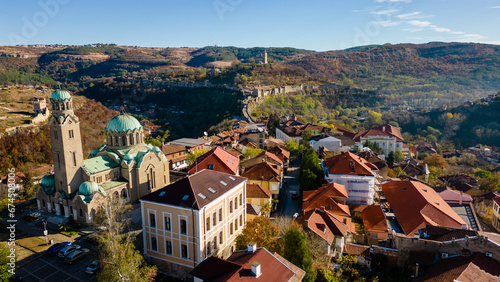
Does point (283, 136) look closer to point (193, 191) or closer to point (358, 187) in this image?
point (358, 187)

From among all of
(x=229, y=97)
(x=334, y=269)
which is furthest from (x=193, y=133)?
(x=334, y=269)

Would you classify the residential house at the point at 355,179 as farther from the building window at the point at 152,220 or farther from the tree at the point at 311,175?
the building window at the point at 152,220

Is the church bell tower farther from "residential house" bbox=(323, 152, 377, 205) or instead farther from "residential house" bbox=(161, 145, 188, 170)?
"residential house" bbox=(323, 152, 377, 205)

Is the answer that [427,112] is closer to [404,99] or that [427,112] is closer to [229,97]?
[404,99]

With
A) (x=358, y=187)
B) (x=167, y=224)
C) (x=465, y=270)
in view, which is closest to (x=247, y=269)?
(x=167, y=224)

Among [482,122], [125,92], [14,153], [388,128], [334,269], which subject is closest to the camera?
[334,269]

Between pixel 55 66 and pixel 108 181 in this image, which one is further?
pixel 55 66

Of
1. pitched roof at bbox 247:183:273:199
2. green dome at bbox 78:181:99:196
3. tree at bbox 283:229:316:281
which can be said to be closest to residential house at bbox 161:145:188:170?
green dome at bbox 78:181:99:196
